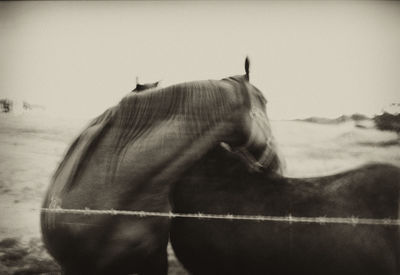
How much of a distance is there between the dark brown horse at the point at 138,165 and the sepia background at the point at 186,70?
0.27 ft

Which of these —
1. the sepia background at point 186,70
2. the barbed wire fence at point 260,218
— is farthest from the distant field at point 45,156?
the barbed wire fence at point 260,218

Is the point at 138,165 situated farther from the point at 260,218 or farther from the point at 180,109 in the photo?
the point at 260,218

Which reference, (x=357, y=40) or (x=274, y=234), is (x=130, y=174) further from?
(x=357, y=40)

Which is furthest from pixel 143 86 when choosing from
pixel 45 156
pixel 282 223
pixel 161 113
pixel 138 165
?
pixel 282 223

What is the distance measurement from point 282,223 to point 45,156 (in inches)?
23.9

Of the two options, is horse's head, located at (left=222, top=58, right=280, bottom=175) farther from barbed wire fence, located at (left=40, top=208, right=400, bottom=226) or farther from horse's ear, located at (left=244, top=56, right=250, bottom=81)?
barbed wire fence, located at (left=40, top=208, right=400, bottom=226)

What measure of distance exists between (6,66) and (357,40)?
0.90m

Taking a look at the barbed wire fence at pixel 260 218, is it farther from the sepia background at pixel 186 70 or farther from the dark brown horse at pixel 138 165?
the sepia background at pixel 186 70

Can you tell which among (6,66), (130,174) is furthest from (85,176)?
(6,66)

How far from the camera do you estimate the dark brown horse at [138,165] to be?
769 millimetres

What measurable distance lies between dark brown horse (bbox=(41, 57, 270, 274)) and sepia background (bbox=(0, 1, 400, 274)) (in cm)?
8

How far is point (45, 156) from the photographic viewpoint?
90cm

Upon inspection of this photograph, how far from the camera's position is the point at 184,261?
835 millimetres

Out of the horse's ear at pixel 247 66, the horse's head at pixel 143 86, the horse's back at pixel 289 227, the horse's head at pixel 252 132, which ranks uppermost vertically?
the horse's ear at pixel 247 66
